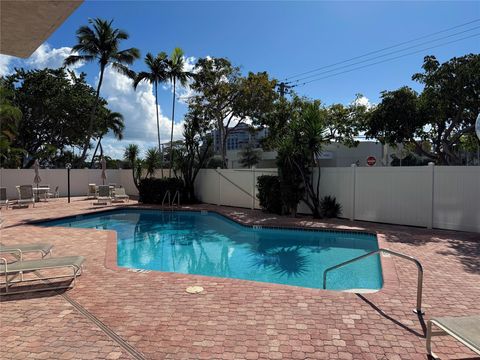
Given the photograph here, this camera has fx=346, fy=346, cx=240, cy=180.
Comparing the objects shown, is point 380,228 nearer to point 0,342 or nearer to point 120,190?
point 0,342

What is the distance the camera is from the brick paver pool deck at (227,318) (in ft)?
12.3

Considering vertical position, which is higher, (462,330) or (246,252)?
(462,330)

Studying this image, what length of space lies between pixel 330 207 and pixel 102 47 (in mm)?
22043

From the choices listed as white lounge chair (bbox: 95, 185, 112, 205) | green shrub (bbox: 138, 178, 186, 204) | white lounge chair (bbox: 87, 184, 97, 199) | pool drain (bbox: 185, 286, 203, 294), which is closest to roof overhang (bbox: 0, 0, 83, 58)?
pool drain (bbox: 185, 286, 203, 294)

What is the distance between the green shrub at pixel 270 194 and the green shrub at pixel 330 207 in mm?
1856

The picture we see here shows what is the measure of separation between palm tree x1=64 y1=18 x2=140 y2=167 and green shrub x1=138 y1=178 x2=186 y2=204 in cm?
1204

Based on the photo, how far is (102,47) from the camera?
26391 mm

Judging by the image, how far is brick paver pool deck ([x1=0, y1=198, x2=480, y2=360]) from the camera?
12.3 feet

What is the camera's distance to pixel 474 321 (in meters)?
3.41

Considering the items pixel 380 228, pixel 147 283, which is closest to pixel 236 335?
pixel 147 283

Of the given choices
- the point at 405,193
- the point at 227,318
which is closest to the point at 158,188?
the point at 405,193

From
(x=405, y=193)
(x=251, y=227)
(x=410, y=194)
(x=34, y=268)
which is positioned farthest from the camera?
(x=251, y=227)

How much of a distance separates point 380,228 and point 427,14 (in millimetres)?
7779

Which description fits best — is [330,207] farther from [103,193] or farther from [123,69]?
[123,69]
